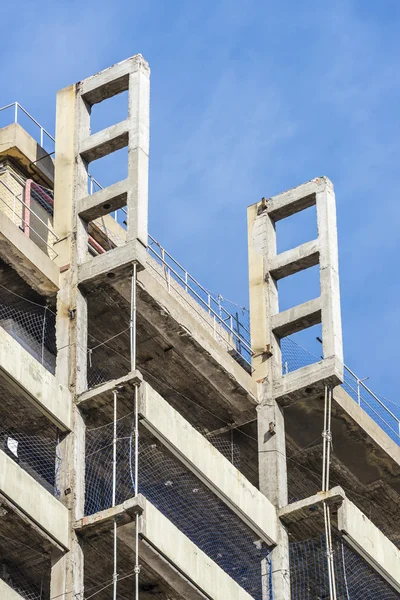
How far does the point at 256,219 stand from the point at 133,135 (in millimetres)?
5355

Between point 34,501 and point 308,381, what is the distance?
8.77m

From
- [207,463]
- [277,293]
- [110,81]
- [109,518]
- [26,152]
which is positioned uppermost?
[110,81]

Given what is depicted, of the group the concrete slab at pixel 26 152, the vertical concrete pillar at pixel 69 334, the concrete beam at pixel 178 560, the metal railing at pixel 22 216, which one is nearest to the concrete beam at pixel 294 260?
the vertical concrete pillar at pixel 69 334

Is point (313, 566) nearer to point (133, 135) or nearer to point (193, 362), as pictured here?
point (193, 362)

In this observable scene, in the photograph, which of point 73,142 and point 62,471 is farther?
point 73,142

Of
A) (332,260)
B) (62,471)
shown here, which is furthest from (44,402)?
→ (332,260)

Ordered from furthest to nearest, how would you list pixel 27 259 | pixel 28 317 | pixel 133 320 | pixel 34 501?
pixel 28 317
pixel 27 259
pixel 133 320
pixel 34 501

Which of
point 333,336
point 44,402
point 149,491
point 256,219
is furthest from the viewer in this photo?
point 256,219

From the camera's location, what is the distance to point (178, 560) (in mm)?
35656

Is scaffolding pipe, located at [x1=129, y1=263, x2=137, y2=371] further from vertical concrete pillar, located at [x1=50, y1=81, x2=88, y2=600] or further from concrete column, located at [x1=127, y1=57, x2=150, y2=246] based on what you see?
vertical concrete pillar, located at [x1=50, y1=81, x2=88, y2=600]

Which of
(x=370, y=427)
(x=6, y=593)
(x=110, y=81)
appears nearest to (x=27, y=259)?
(x=110, y=81)

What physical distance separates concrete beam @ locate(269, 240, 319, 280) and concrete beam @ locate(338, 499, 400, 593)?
6245mm

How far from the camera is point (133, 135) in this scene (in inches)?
1567

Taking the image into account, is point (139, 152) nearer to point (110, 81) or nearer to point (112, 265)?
point (110, 81)
